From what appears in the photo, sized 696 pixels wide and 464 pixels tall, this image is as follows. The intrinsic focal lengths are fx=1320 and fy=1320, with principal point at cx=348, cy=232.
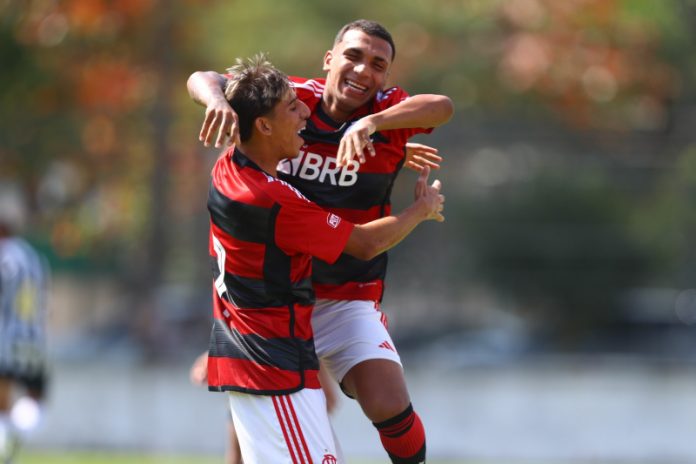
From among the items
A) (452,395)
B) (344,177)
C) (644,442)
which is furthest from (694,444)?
(344,177)

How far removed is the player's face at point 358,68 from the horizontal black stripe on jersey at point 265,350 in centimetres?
128

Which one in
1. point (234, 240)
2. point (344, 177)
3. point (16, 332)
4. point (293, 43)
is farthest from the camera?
point (293, 43)

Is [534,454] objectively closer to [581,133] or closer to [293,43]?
[581,133]

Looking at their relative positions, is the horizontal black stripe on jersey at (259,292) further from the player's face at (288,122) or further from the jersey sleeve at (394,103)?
the jersey sleeve at (394,103)

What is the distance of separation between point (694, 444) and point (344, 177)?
7833 millimetres

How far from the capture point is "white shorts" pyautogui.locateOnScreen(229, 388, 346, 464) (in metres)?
5.63

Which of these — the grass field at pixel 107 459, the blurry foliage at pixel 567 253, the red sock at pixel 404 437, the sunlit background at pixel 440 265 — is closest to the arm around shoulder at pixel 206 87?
the red sock at pixel 404 437

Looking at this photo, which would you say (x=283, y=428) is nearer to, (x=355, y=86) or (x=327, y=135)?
(x=327, y=135)

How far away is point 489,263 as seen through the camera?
57.0ft

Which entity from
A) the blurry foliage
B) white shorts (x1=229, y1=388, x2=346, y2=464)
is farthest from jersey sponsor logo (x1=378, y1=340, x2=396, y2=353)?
the blurry foliage

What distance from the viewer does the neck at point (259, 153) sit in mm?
5805

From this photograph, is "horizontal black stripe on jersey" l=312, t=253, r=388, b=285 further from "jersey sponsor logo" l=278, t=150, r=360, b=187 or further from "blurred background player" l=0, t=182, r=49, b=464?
"blurred background player" l=0, t=182, r=49, b=464

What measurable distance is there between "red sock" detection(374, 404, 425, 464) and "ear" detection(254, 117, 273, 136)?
59.9 inches

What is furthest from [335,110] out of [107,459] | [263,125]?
[107,459]
